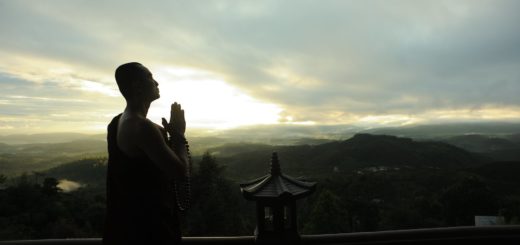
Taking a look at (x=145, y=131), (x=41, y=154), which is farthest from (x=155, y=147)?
(x=41, y=154)

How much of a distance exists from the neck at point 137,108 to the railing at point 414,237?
1.42 m

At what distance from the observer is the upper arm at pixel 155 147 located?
162 centimetres

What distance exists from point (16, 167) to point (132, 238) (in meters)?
45.7

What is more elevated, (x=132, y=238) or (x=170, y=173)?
(x=170, y=173)

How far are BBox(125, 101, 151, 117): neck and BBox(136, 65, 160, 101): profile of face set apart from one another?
0.04 m

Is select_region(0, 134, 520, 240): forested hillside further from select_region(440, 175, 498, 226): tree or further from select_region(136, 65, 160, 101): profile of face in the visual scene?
select_region(136, 65, 160, 101): profile of face

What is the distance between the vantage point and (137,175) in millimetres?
1734

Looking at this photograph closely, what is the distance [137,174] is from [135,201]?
144 mm

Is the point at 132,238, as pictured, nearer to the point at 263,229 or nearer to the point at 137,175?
the point at 137,175

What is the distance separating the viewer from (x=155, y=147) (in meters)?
1.62

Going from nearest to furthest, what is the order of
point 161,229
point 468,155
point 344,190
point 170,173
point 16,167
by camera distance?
point 170,173 < point 161,229 < point 344,190 < point 16,167 < point 468,155

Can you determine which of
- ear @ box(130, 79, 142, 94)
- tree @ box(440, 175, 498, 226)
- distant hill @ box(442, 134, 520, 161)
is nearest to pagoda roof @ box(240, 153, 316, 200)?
ear @ box(130, 79, 142, 94)

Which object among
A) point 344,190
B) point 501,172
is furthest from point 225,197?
point 501,172

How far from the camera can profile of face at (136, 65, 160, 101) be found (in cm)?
177
